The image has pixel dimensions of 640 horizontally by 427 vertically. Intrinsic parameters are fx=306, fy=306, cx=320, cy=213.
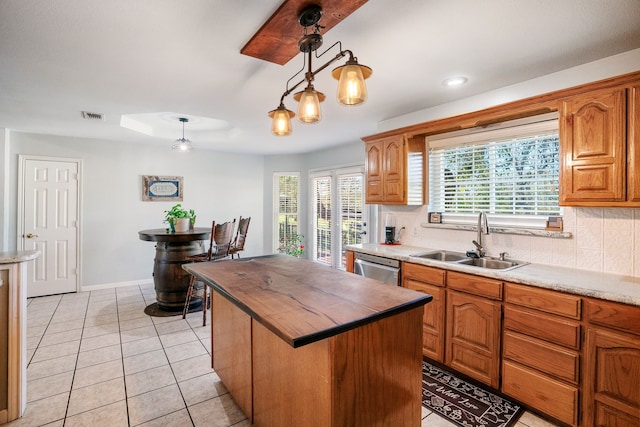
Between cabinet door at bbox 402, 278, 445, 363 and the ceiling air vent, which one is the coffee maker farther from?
the ceiling air vent

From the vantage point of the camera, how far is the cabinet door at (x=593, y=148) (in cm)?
190

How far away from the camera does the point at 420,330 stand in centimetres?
150

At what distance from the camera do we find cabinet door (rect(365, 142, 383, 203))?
3420mm

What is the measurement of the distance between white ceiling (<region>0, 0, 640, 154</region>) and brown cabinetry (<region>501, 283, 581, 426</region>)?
154 cm

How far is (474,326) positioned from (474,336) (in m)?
0.07

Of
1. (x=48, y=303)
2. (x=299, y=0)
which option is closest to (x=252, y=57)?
(x=299, y=0)

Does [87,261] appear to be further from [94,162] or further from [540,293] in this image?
[540,293]

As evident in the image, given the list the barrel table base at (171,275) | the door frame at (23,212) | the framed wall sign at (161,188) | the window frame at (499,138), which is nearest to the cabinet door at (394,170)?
the window frame at (499,138)

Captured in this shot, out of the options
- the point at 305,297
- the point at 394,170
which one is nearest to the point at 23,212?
the point at 305,297

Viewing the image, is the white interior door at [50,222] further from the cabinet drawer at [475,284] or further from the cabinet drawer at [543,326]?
the cabinet drawer at [543,326]

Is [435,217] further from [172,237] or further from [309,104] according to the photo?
[172,237]

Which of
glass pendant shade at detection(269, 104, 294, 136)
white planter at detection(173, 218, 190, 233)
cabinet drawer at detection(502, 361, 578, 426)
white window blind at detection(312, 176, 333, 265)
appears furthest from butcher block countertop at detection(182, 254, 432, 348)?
white window blind at detection(312, 176, 333, 265)

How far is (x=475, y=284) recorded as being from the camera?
221 cm

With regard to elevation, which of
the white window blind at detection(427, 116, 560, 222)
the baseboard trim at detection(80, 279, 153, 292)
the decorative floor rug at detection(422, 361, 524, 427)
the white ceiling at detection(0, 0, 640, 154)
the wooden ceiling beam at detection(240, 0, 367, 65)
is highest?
the white ceiling at detection(0, 0, 640, 154)
